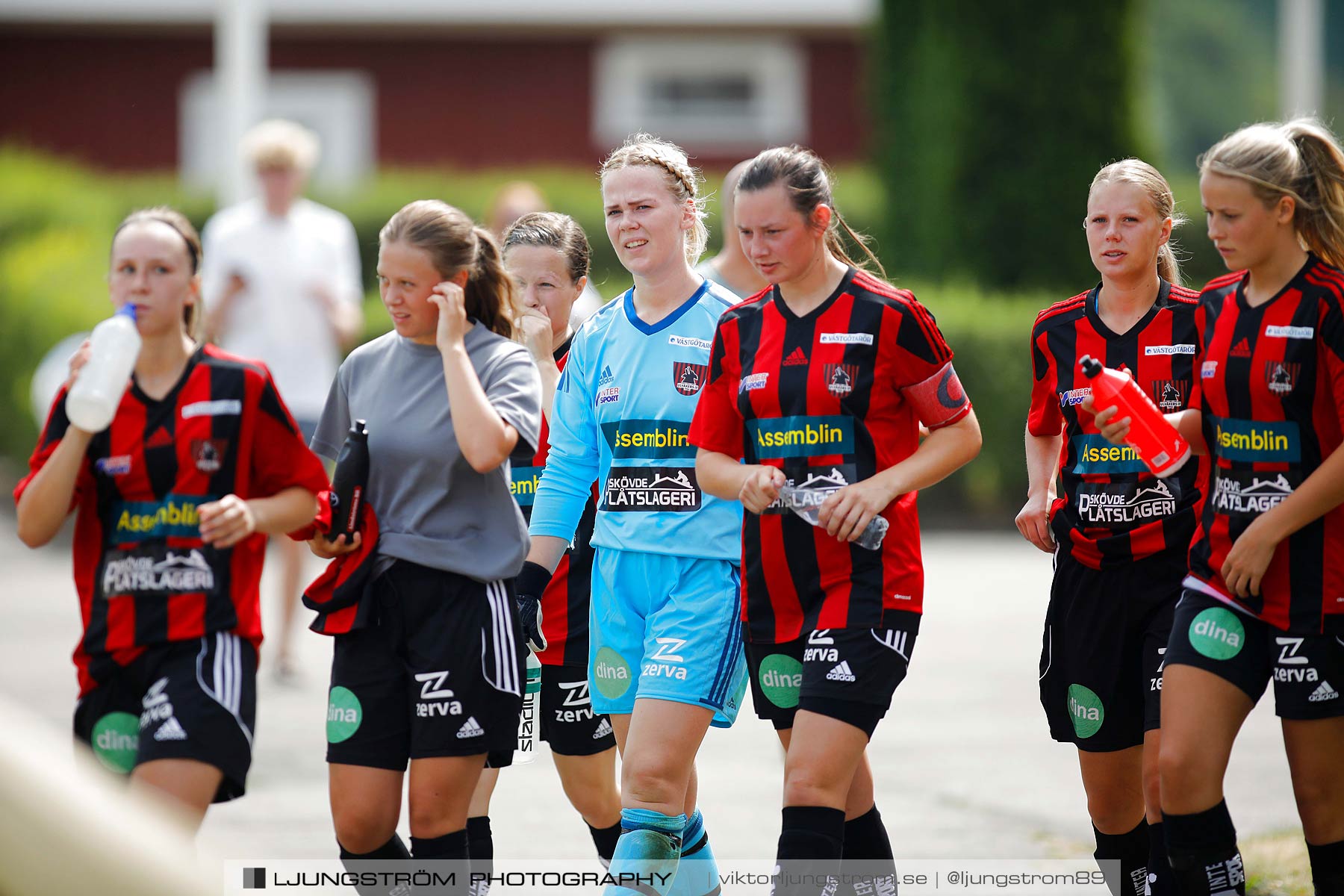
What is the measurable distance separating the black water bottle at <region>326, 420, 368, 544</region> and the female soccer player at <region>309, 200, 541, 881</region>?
54 millimetres

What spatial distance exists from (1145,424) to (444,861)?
7.21 feet

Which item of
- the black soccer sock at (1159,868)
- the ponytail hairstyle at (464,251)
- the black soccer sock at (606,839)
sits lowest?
the black soccer sock at (606,839)

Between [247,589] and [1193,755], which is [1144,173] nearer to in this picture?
[1193,755]

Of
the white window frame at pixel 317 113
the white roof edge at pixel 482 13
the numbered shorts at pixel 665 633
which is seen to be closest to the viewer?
the numbered shorts at pixel 665 633

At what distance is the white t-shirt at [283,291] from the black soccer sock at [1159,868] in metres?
5.90

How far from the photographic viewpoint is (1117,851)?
479 cm

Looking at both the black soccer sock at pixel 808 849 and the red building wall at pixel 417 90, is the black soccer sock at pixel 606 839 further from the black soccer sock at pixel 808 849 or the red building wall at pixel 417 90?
the red building wall at pixel 417 90

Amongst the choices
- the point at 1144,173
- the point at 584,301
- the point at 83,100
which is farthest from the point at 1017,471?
the point at 83,100

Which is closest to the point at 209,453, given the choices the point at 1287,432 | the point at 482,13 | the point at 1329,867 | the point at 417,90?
the point at 1287,432

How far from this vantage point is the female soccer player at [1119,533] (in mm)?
4578

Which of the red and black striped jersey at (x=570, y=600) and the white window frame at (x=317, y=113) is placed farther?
the white window frame at (x=317, y=113)

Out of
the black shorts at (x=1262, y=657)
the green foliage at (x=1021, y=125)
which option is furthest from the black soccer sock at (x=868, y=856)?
the green foliage at (x=1021, y=125)

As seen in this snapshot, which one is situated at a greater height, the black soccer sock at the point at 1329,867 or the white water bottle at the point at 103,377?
the white water bottle at the point at 103,377

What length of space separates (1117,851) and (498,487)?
7.01ft
